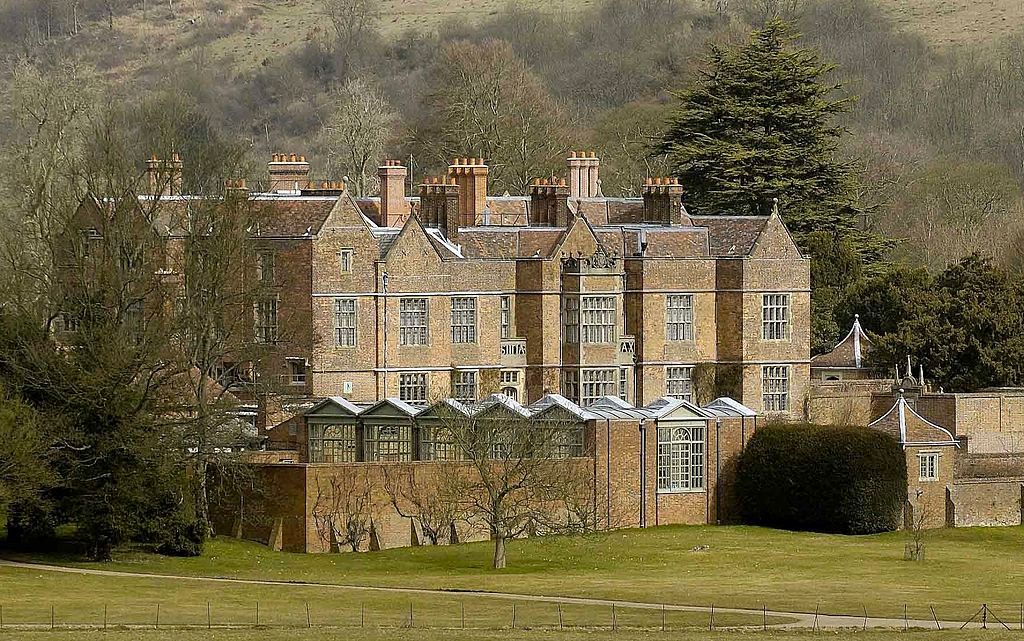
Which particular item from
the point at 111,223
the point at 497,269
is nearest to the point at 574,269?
the point at 497,269

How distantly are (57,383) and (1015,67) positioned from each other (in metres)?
121

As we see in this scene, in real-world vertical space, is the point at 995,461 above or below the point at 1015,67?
below

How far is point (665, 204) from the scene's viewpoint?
76062mm

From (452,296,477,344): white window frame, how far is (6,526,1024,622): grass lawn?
942cm

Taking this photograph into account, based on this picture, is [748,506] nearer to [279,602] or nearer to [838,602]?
[838,602]

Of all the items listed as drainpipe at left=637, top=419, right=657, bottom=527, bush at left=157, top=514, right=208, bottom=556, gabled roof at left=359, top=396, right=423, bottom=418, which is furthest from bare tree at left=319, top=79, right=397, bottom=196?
bush at left=157, top=514, right=208, bottom=556

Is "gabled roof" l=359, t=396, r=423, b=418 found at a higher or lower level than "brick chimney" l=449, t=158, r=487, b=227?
lower

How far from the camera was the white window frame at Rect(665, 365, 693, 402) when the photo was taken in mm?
72438

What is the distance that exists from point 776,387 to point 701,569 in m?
17.2

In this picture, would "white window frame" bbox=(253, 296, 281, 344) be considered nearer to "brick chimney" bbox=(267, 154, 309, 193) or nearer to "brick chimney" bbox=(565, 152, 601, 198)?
"brick chimney" bbox=(267, 154, 309, 193)

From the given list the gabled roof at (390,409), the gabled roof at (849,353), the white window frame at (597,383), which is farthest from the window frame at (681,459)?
the gabled roof at (849,353)

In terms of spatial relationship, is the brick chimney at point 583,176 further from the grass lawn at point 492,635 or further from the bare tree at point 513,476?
the grass lawn at point 492,635

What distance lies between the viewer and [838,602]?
163 feet

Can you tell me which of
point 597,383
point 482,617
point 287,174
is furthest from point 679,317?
point 482,617
